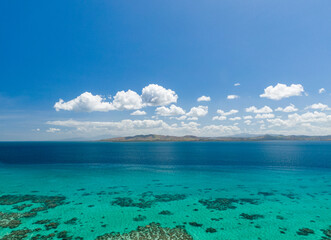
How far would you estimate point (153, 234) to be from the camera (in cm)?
2984

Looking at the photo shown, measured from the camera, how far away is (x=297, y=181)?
2589 inches

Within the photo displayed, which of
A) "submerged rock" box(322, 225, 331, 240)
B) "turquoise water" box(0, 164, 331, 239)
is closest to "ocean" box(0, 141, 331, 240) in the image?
"turquoise water" box(0, 164, 331, 239)

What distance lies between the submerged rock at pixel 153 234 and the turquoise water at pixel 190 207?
122cm

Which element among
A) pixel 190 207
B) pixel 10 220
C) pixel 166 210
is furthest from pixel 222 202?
pixel 10 220

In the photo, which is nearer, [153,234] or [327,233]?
[153,234]

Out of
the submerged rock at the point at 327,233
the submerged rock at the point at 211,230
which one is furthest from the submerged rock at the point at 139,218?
A: the submerged rock at the point at 327,233

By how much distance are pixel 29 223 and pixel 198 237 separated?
31.4 meters

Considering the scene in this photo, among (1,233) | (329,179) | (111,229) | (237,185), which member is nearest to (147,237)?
(111,229)

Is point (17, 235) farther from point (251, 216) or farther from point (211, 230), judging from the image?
point (251, 216)

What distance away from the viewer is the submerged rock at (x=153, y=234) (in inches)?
1141

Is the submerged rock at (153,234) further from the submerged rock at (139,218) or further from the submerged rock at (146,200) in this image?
the submerged rock at (146,200)

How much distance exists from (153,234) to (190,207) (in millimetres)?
14118

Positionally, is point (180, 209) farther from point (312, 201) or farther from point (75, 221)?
point (312, 201)

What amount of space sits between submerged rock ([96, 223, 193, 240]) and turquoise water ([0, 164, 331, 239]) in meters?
1.22
